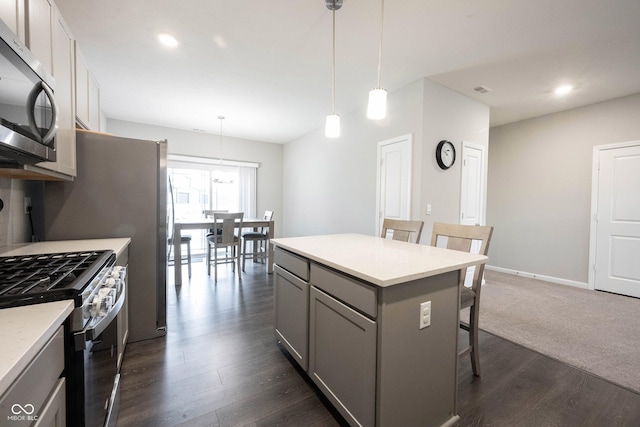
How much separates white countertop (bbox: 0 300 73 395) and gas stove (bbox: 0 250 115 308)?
0.09 ft

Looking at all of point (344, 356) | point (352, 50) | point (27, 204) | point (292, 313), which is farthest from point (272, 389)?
point (352, 50)

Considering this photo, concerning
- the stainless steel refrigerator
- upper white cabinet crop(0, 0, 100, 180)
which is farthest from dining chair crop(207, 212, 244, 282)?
upper white cabinet crop(0, 0, 100, 180)

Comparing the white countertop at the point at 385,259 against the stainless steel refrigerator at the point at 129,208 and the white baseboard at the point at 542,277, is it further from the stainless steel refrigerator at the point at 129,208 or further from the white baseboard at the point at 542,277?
the white baseboard at the point at 542,277

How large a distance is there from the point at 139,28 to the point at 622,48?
445cm

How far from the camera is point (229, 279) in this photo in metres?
3.93

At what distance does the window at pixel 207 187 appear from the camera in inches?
220

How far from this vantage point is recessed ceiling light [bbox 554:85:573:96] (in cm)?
321

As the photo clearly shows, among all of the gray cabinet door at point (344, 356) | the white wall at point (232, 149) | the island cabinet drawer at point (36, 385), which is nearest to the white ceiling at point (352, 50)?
the white wall at point (232, 149)

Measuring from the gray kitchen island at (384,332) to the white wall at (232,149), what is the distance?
4.90m

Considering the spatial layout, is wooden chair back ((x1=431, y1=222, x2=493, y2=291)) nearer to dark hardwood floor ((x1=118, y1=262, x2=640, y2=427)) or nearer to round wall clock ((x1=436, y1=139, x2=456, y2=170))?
dark hardwood floor ((x1=118, y1=262, x2=640, y2=427))

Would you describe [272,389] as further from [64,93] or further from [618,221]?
[618,221]

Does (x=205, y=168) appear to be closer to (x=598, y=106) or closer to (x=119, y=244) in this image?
(x=119, y=244)

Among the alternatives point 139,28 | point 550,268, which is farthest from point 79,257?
point 550,268

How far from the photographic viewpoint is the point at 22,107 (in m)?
1.04
